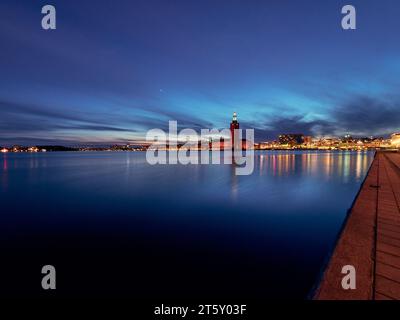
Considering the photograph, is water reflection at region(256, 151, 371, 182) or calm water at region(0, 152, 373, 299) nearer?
calm water at region(0, 152, 373, 299)

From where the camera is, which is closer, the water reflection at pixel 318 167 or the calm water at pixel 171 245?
the calm water at pixel 171 245

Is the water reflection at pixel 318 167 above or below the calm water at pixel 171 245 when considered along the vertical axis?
above

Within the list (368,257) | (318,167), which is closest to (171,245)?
(368,257)

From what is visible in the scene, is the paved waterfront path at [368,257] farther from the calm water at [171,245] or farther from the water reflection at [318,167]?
the water reflection at [318,167]

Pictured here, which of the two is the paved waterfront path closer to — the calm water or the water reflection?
the calm water

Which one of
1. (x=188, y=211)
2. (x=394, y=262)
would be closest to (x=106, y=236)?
(x=188, y=211)

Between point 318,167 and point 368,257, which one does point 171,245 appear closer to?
point 368,257

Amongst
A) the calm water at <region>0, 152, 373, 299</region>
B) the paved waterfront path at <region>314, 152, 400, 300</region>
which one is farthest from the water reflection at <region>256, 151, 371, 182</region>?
the paved waterfront path at <region>314, 152, 400, 300</region>

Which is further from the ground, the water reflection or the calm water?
the water reflection

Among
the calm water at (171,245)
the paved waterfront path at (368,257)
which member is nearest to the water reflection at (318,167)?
the calm water at (171,245)
